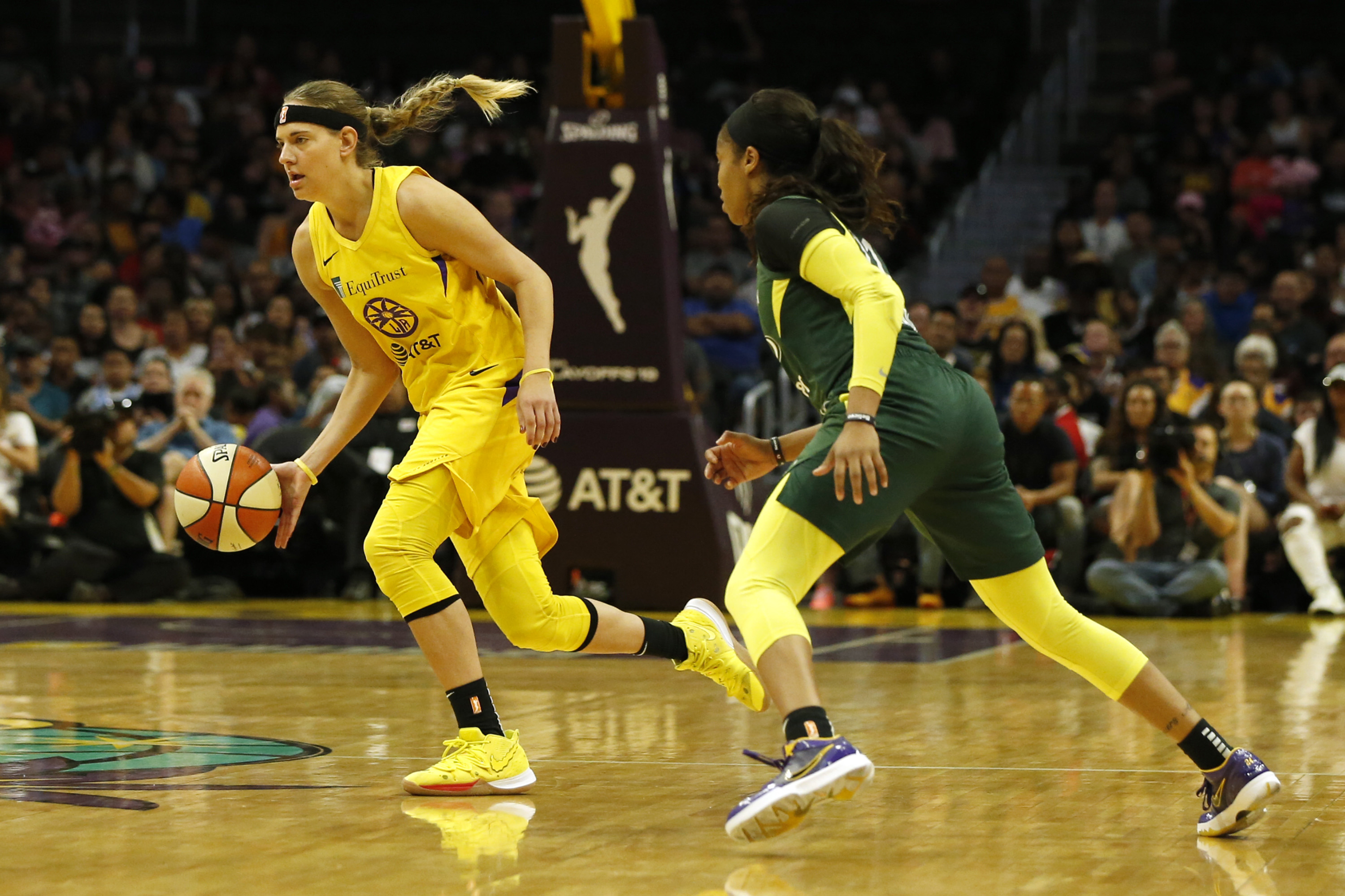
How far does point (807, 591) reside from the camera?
4.06 meters

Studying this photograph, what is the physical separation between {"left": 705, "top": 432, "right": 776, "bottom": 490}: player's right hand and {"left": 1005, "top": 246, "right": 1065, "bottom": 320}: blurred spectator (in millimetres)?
11118

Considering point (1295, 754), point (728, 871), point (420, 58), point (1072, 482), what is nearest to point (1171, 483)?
point (1072, 482)

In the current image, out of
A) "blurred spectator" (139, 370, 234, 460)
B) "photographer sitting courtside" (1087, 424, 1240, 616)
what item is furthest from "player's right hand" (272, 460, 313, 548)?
"blurred spectator" (139, 370, 234, 460)

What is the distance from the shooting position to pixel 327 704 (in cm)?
650

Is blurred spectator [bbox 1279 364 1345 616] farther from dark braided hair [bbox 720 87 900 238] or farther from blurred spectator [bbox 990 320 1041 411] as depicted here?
dark braided hair [bbox 720 87 900 238]

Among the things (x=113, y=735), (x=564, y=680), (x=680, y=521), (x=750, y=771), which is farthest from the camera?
(x=680, y=521)

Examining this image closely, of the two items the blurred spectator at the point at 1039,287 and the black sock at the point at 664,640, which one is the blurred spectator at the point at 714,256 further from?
the black sock at the point at 664,640

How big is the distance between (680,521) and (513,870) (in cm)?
692

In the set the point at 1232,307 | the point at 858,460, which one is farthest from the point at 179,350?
the point at 858,460

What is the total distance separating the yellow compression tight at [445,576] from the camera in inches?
184

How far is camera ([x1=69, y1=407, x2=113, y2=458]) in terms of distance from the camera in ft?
38.3

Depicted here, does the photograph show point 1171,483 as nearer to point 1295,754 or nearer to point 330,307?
point 1295,754

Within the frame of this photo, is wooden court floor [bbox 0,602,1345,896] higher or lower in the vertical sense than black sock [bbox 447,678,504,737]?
lower

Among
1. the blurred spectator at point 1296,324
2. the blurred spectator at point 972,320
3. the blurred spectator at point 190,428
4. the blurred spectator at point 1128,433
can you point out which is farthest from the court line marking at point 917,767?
the blurred spectator at point 972,320
